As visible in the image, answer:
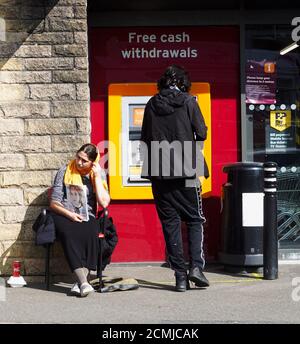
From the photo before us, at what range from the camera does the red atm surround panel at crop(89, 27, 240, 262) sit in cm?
793

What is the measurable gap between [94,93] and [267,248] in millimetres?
2701

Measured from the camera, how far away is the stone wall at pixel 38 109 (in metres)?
6.95

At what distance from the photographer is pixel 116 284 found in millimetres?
6605

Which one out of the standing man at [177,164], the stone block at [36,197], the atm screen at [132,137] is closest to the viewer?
the standing man at [177,164]

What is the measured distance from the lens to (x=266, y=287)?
6629 mm

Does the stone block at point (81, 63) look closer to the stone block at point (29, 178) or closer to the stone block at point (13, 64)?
the stone block at point (13, 64)

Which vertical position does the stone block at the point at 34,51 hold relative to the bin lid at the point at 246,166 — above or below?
above

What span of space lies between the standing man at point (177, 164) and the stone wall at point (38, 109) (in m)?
0.89

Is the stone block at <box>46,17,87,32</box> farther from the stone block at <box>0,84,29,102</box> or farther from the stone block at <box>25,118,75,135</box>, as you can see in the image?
the stone block at <box>25,118,75,135</box>

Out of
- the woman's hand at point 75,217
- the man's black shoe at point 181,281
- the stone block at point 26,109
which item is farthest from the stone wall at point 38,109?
the man's black shoe at point 181,281

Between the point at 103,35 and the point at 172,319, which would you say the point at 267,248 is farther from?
the point at 103,35

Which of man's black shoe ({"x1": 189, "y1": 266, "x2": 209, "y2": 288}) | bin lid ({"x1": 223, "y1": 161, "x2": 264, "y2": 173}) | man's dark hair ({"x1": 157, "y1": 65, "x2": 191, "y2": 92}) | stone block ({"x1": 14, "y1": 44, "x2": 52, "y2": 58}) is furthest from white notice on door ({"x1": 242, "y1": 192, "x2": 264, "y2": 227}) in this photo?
stone block ({"x1": 14, "y1": 44, "x2": 52, "y2": 58})

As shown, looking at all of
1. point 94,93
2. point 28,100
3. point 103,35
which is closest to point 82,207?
point 28,100

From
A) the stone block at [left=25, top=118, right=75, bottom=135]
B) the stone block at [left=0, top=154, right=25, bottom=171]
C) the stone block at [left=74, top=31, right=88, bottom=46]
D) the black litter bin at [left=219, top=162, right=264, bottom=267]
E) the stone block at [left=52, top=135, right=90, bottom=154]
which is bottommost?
the black litter bin at [left=219, top=162, right=264, bottom=267]
